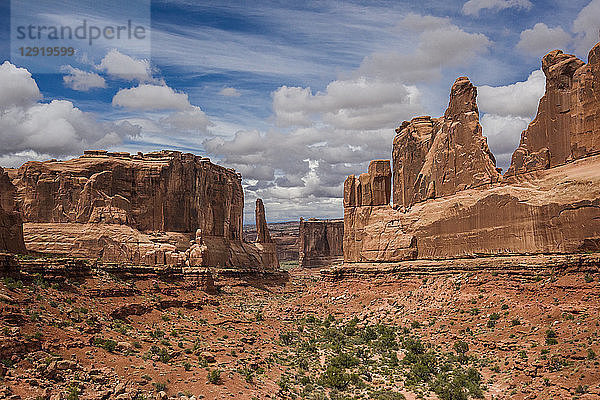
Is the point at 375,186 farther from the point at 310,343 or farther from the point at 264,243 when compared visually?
the point at 264,243

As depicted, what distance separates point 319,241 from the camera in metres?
145

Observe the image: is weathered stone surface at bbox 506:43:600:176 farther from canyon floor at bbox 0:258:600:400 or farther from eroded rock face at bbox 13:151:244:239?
eroded rock face at bbox 13:151:244:239

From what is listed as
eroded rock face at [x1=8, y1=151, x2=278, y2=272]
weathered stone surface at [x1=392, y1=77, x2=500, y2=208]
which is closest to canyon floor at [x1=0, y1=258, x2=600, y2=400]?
weathered stone surface at [x1=392, y1=77, x2=500, y2=208]

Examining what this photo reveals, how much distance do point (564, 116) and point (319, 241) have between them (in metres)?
112

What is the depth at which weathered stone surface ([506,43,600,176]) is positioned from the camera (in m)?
33.8

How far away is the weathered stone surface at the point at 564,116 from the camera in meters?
33.8

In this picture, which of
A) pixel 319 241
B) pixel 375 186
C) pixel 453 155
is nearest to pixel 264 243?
pixel 319 241

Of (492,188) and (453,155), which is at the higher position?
(453,155)

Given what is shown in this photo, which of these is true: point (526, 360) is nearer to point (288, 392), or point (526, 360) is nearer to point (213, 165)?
point (288, 392)

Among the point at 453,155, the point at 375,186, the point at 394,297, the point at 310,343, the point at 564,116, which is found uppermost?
the point at 564,116

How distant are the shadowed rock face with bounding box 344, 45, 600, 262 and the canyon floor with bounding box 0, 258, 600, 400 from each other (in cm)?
302

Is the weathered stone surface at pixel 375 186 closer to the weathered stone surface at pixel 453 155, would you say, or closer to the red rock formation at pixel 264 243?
the weathered stone surface at pixel 453 155

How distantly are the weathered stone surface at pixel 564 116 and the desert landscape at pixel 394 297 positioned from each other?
10cm

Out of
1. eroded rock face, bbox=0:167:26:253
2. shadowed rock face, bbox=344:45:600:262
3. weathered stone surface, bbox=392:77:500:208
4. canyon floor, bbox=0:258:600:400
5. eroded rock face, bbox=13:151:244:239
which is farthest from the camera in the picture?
eroded rock face, bbox=13:151:244:239
